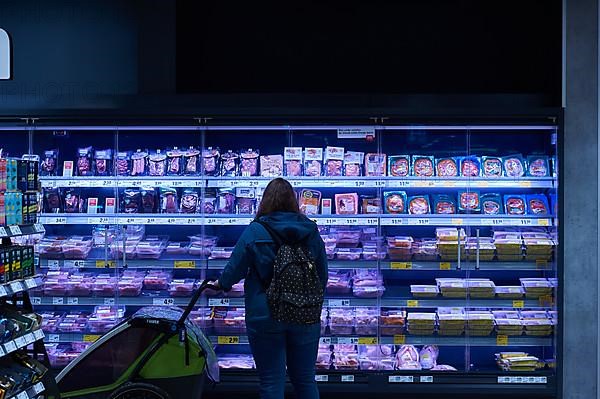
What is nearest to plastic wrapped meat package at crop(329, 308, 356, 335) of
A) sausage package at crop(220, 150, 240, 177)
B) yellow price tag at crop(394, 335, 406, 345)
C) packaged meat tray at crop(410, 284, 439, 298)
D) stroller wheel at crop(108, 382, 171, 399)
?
yellow price tag at crop(394, 335, 406, 345)

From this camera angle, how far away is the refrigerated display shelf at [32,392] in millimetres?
3667

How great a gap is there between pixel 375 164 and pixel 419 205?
419 millimetres

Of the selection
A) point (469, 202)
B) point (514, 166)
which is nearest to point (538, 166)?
point (514, 166)

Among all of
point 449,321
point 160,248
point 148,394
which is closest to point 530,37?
point 449,321

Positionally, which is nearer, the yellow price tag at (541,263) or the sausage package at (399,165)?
the yellow price tag at (541,263)

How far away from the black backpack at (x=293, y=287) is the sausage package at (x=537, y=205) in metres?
1.90

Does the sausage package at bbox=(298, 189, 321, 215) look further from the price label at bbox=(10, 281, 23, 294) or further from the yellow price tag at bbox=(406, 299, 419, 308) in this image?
the price label at bbox=(10, 281, 23, 294)

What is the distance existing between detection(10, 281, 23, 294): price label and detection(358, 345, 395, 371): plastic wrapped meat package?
7.90ft

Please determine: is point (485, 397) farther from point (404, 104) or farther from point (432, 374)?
point (404, 104)

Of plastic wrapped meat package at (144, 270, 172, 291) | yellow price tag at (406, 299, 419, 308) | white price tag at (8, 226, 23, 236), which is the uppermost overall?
white price tag at (8, 226, 23, 236)

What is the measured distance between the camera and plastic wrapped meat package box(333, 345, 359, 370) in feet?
17.4

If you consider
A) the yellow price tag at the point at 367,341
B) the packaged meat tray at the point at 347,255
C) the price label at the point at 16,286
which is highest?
the packaged meat tray at the point at 347,255

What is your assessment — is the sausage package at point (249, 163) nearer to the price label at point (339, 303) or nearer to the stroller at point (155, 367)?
the price label at point (339, 303)

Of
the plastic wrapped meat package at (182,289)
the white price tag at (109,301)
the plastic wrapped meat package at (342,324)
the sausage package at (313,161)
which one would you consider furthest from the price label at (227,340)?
the sausage package at (313,161)
